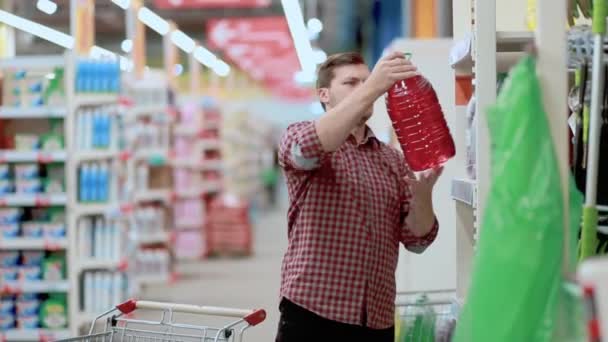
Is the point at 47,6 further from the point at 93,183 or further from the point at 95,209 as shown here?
the point at 95,209

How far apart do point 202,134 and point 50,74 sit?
26.7 ft

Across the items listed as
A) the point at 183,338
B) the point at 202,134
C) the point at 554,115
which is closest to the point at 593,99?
the point at 554,115

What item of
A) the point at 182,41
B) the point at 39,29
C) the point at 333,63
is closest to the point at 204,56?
the point at 182,41

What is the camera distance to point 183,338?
10.9 ft

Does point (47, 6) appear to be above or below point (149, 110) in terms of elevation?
above

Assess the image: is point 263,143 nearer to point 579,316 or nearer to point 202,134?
point 202,134

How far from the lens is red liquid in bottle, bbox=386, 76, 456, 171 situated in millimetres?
3312

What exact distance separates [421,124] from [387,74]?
531 millimetres

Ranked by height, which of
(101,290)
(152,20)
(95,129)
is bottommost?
(101,290)

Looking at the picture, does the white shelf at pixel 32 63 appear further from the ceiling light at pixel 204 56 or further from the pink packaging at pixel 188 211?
the ceiling light at pixel 204 56

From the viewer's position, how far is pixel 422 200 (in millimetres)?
3219

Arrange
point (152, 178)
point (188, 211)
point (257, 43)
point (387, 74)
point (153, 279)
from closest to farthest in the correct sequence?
point (387, 74) < point (153, 279) < point (152, 178) < point (188, 211) < point (257, 43)

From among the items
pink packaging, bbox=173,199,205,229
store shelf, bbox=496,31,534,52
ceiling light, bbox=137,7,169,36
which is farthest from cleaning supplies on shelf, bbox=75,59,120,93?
pink packaging, bbox=173,199,205,229

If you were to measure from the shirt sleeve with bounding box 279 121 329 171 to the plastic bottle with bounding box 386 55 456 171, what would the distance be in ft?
1.37
